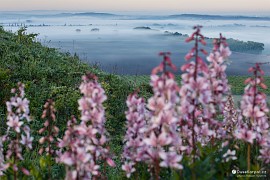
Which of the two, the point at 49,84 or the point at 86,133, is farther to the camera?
the point at 49,84

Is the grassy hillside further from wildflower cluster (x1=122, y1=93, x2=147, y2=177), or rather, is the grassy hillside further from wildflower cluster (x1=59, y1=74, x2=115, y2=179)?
wildflower cluster (x1=59, y1=74, x2=115, y2=179)

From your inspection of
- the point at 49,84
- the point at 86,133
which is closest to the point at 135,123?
the point at 86,133

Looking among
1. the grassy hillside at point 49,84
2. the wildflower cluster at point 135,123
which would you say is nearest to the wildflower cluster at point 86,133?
the wildflower cluster at point 135,123

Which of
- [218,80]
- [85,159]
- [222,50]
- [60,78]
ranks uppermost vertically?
[222,50]

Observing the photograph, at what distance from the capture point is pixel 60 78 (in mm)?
15344

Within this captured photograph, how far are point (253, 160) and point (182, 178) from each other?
1481mm

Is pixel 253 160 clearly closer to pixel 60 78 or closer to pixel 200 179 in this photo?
pixel 200 179

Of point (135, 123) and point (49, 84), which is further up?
point (135, 123)

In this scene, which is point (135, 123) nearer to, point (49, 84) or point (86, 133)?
point (86, 133)

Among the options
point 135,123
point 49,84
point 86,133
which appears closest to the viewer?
point 86,133

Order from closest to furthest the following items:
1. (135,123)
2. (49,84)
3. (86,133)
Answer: (86,133)
(135,123)
(49,84)

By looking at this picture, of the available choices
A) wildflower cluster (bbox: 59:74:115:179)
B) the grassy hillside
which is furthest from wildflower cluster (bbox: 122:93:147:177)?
the grassy hillside

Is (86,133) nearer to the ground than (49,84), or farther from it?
farther from it

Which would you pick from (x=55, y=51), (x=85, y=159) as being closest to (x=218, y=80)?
(x=85, y=159)
